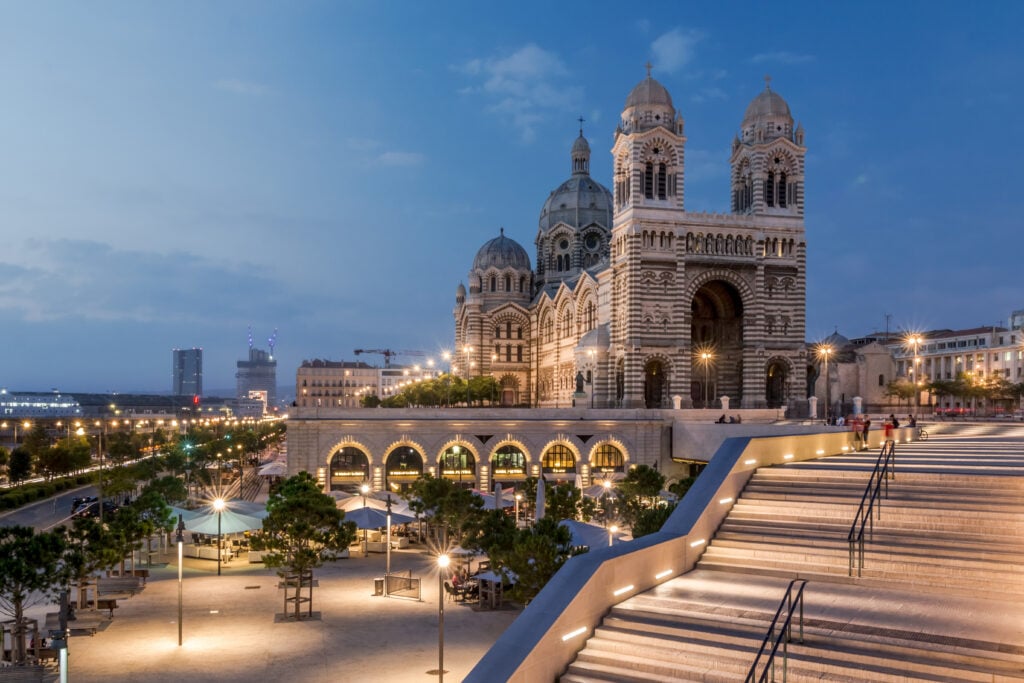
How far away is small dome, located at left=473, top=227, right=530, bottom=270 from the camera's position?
3807 inches

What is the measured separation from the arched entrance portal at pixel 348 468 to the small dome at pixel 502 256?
4207cm

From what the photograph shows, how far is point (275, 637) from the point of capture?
24.1 m

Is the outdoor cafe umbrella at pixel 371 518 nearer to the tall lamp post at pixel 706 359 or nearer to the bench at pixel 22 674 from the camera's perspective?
the bench at pixel 22 674

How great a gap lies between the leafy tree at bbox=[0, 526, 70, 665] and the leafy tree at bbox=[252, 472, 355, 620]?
5.78 metres

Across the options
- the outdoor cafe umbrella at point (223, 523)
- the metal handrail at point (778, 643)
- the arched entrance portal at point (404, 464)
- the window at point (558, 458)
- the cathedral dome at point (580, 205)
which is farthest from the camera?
the cathedral dome at point (580, 205)

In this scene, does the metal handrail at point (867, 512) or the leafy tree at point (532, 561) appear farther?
the leafy tree at point (532, 561)

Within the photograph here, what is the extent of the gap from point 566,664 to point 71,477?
72.0m

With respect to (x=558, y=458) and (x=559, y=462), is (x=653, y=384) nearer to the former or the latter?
(x=558, y=458)

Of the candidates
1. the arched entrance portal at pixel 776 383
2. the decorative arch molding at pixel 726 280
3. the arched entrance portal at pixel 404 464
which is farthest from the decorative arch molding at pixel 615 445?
the arched entrance portal at pixel 776 383

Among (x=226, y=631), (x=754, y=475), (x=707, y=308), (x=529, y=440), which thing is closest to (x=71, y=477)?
(x=529, y=440)

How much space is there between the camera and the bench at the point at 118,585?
29.5 metres

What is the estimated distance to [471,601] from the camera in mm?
28781

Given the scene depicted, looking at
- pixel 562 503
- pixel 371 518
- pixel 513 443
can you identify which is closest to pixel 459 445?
pixel 513 443

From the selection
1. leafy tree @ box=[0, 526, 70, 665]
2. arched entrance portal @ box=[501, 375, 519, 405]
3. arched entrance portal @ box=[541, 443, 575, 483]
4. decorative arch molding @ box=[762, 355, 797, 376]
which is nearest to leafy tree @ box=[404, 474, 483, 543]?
leafy tree @ box=[0, 526, 70, 665]
